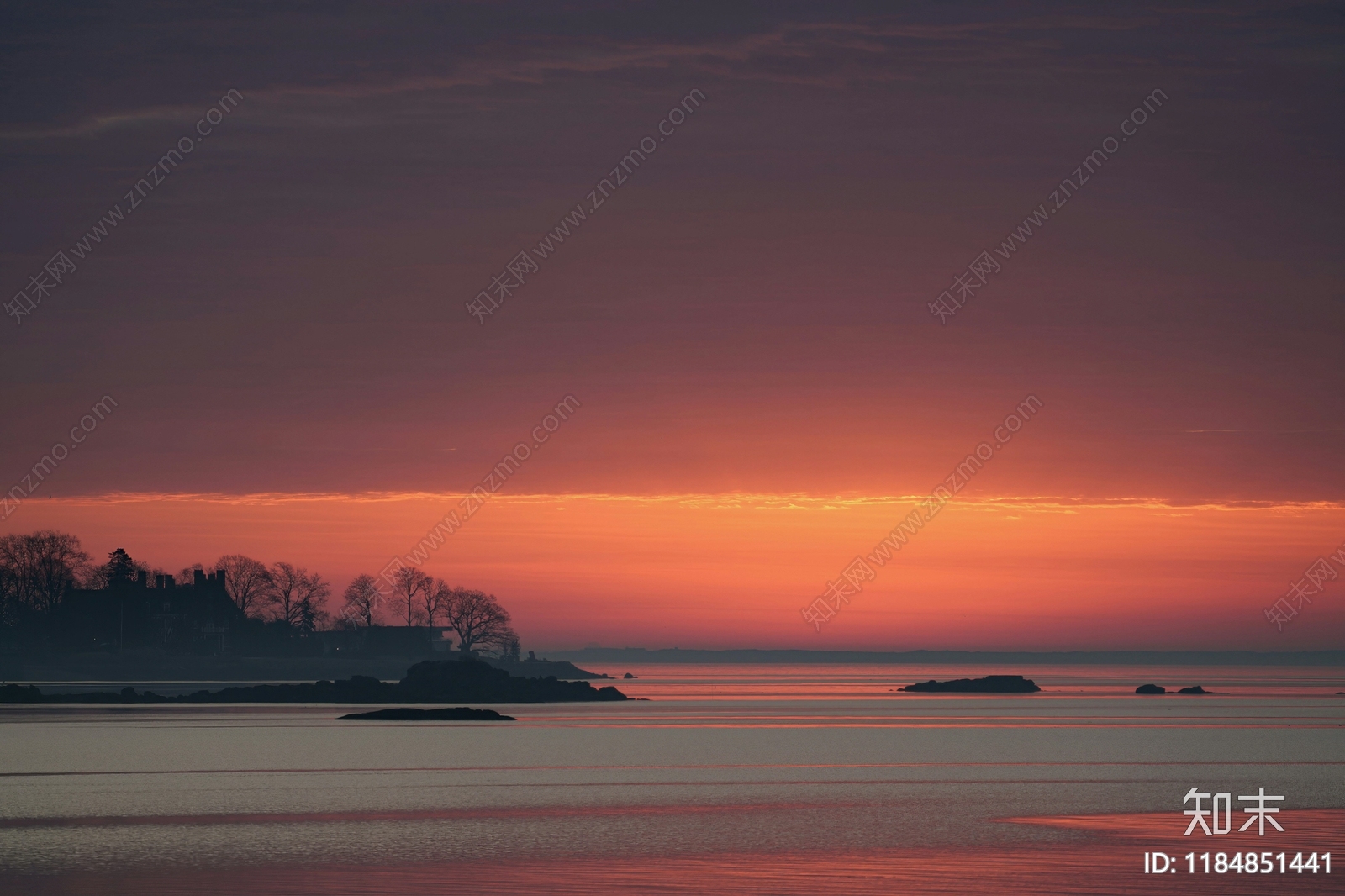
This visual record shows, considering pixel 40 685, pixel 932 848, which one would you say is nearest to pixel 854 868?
pixel 932 848

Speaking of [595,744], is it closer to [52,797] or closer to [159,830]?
[52,797]

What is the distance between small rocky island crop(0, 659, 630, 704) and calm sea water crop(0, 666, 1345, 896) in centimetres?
4208

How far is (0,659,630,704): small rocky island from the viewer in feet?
474

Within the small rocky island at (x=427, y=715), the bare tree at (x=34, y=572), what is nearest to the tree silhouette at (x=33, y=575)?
the bare tree at (x=34, y=572)

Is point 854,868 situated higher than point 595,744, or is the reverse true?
point 595,744

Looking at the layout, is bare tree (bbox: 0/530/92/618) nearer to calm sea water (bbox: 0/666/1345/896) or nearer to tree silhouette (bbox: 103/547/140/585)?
tree silhouette (bbox: 103/547/140/585)

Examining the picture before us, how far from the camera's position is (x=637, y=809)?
49.3 meters

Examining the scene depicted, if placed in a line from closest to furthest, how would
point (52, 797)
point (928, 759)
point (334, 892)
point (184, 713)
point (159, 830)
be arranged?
point (334, 892) → point (159, 830) → point (52, 797) → point (928, 759) → point (184, 713)

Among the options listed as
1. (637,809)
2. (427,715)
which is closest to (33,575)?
(427,715)

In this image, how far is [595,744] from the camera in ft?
284

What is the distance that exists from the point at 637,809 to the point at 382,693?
107m

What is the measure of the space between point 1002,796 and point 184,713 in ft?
292

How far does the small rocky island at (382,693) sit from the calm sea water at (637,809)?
42.1m

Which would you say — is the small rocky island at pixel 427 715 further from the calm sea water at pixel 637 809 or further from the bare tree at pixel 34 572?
the bare tree at pixel 34 572
